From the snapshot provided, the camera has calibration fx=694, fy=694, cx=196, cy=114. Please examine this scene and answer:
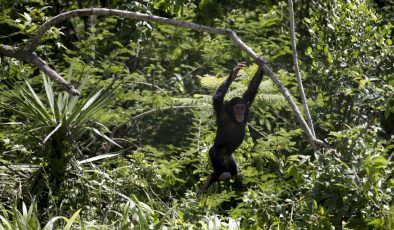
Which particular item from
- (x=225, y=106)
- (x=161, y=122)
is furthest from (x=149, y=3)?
(x=161, y=122)

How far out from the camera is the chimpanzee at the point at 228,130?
7.05 m

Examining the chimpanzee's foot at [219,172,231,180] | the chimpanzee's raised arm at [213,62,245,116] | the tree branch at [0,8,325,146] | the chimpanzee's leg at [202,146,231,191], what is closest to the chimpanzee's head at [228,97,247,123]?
the chimpanzee's raised arm at [213,62,245,116]

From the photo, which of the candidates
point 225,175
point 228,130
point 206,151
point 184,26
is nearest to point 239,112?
point 228,130

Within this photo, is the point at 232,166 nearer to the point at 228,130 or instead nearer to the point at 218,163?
the point at 218,163

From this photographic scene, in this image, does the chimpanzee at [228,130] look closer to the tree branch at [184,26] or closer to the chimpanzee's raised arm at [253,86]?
the chimpanzee's raised arm at [253,86]

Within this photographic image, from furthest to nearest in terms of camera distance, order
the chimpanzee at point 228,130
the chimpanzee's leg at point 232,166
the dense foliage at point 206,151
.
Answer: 1. the chimpanzee's leg at point 232,166
2. the chimpanzee at point 228,130
3. the dense foliage at point 206,151

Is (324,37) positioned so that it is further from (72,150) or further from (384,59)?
(72,150)

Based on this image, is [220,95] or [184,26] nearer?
[184,26]

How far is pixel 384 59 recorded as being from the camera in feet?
24.0

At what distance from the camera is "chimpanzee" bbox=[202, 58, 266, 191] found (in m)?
7.05

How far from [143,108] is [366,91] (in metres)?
4.80

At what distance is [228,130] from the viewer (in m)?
7.07

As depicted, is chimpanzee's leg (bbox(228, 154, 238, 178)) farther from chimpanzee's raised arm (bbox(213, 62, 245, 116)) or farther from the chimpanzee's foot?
chimpanzee's raised arm (bbox(213, 62, 245, 116))

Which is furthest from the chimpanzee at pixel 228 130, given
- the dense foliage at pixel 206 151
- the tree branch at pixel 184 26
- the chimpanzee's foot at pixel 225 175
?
the tree branch at pixel 184 26
